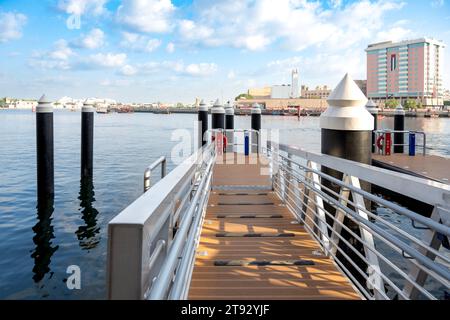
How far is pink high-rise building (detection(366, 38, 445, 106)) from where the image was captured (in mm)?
154875

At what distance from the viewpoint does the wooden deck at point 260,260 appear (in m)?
3.59

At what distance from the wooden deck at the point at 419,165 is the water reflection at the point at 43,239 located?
9695 millimetres

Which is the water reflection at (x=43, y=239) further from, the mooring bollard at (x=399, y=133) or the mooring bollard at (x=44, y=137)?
the mooring bollard at (x=399, y=133)

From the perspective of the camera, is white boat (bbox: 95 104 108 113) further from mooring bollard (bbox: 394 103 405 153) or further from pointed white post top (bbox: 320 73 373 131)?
pointed white post top (bbox: 320 73 373 131)

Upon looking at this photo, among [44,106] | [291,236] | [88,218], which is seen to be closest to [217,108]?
[44,106]

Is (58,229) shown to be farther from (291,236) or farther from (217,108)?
(291,236)

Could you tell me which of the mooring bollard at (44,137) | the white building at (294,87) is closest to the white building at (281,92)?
the white building at (294,87)

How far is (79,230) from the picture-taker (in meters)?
11.5

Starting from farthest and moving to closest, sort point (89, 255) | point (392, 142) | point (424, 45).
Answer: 1. point (424, 45)
2. point (392, 142)
3. point (89, 255)

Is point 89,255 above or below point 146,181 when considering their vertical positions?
below

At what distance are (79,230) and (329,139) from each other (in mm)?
8639
